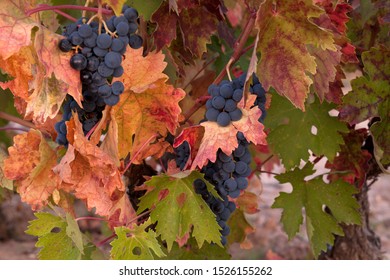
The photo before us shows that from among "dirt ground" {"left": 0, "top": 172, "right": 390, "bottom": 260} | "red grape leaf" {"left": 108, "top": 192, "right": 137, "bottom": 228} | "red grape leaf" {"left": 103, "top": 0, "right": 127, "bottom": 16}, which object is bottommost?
"dirt ground" {"left": 0, "top": 172, "right": 390, "bottom": 260}

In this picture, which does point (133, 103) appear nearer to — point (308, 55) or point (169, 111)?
point (169, 111)

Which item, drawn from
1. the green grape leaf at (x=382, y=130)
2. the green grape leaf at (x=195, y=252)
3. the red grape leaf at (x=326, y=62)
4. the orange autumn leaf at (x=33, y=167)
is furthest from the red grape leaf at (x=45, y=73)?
the green grape leaf at (x=382, y=130)

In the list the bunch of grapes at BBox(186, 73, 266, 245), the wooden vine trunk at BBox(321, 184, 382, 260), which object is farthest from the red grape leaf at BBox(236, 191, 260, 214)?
the wooden vine trunk at BBox(321, 184, 382, 260)

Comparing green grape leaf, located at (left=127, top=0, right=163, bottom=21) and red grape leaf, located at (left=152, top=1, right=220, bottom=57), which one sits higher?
green grape leaf, located at (left=127, top=0, right=163, bottom=21)

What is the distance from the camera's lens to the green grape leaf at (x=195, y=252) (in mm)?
1594

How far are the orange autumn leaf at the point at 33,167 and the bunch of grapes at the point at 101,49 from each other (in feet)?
0.59

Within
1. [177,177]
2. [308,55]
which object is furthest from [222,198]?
[308,55]

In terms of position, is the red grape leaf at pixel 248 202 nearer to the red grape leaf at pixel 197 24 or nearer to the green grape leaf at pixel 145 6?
the red grape leaf at pixel 197 24

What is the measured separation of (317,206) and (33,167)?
774mm

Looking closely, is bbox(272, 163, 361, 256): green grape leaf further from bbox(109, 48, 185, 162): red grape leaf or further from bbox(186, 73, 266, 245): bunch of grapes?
bbox(109, 48, 185, 162): red grape leaf

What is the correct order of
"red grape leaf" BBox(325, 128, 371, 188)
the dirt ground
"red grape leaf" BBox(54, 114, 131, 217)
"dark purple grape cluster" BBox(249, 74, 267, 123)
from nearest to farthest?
"red grape leaf" BBox(54, 114, 131, 217) → "dark purple grape cluster" BBox(249, 74, 267, 123) → "red grape leaf" BBox(325, 128, 371, 188) → the dirt ground

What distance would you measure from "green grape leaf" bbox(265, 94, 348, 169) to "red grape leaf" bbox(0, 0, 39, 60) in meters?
0.69

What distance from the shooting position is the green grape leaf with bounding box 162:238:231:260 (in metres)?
1.59

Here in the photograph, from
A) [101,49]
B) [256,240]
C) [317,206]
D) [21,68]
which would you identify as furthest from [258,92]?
[256,240]
